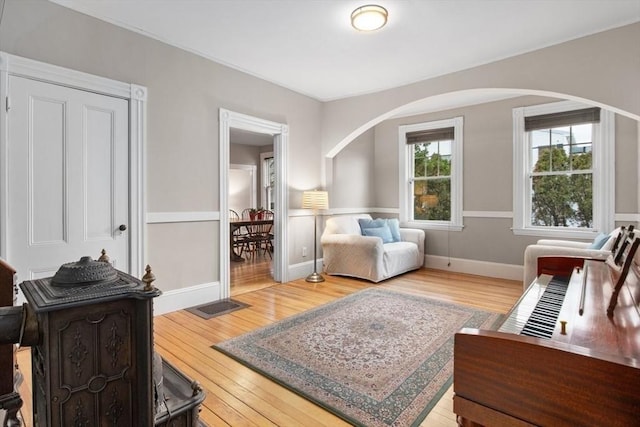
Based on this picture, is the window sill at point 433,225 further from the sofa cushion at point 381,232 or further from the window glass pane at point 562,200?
the window glass pane at point 562,200

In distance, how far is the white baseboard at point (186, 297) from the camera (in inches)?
130

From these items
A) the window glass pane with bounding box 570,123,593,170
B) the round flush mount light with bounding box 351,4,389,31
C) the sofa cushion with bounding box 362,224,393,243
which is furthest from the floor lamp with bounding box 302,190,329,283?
the window glass pane with bounding box 570,123,593,170

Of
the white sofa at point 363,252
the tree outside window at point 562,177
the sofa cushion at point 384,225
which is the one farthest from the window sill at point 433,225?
the tree outside window at point 562,177

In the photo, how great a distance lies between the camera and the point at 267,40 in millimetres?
3283

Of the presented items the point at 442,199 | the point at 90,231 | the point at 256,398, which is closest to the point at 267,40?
the point at 90,231

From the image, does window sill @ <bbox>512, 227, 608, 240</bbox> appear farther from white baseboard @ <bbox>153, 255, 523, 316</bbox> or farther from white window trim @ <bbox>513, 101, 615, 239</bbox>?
white baseboard @ <bbox>153, 255, 523, 316</bbox>

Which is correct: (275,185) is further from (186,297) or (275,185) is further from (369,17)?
(369,17)

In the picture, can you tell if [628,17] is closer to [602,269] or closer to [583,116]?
[583,116]

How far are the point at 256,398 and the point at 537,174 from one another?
15.3 ft

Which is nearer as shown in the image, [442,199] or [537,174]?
[537,174]

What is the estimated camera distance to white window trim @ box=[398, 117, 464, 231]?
17.4 ft

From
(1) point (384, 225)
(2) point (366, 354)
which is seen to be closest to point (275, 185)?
(1) point (384, 225)

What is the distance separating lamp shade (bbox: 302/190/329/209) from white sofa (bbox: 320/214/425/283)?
1.76 ft

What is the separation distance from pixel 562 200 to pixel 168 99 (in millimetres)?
5025
